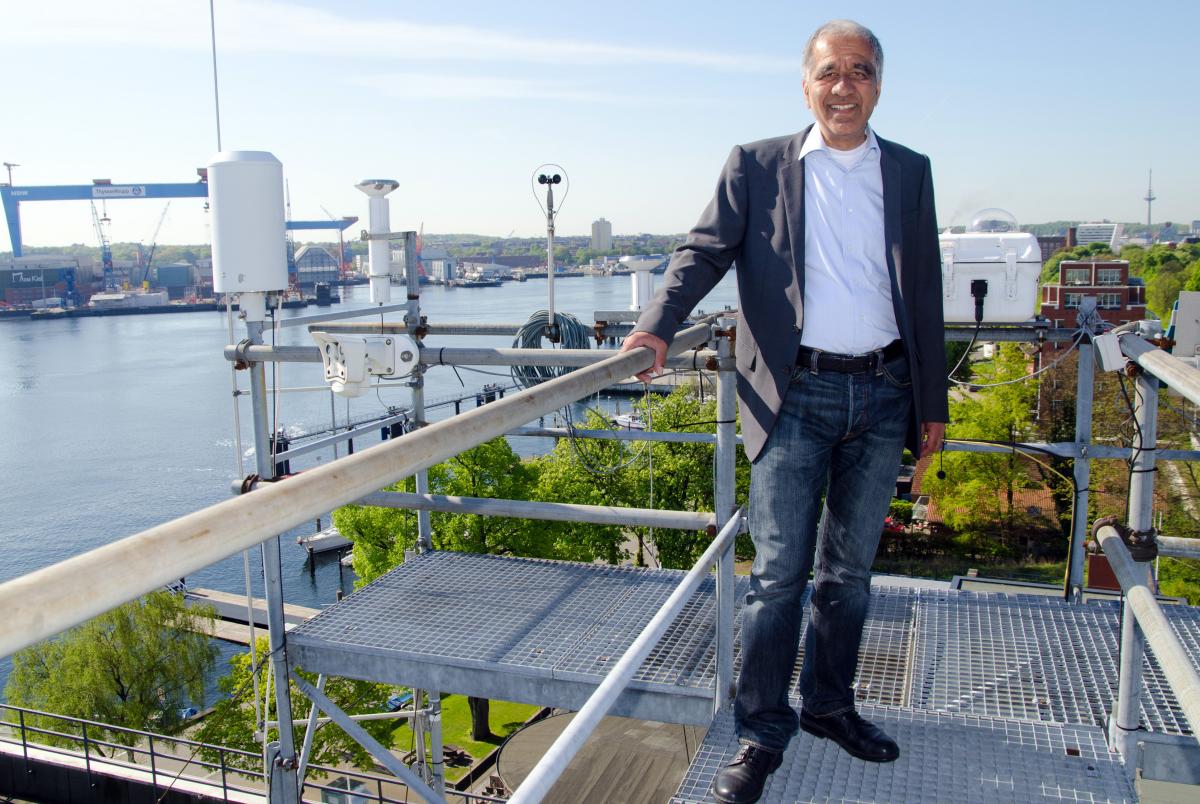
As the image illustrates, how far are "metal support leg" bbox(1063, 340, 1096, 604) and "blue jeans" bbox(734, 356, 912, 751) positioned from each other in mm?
1889

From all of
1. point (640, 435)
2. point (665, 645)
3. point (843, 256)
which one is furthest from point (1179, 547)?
point (640, 435)

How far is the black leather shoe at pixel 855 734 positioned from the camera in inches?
95.0

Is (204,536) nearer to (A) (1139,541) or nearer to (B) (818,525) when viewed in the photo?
(B) (818,525)

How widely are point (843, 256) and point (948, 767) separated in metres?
1.21

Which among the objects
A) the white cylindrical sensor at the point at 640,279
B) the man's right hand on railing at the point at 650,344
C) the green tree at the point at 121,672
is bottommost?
the green tree at the point at 121,672

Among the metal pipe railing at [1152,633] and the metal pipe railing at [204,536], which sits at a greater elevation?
the metal pipe railing at [204,536]

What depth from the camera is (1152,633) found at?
206cm

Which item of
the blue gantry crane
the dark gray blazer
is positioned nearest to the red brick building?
the dark gray blazer

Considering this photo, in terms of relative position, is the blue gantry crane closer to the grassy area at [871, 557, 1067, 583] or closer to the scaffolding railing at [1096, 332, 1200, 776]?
the grassy area at [871, 557, 1067, 583]

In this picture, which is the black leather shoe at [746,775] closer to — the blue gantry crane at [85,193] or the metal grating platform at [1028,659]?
the metal grating platform at [1028,659]

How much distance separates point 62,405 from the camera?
159ft

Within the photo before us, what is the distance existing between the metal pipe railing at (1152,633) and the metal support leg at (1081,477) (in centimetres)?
134

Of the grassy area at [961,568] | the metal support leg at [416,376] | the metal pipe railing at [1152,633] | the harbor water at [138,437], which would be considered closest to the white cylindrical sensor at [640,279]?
the metal support leg at [416,376]

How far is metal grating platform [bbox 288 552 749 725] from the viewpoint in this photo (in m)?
3.25
